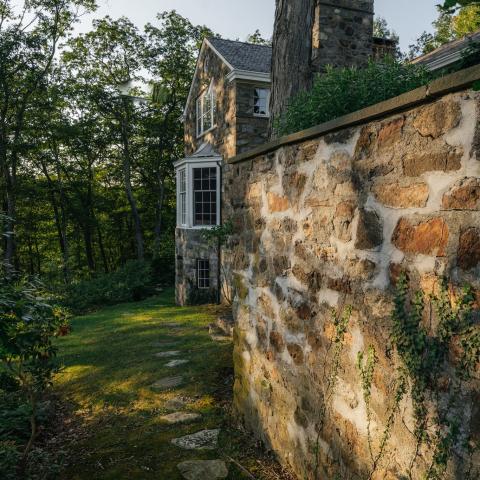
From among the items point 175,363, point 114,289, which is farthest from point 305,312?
point 114,289

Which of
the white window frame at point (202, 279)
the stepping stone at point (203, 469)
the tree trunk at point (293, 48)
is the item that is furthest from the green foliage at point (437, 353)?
the white window frame at point (202, 279)

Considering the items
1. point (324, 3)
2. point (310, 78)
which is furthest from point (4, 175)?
point (310, 78)

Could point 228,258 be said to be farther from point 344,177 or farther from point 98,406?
point 344,177

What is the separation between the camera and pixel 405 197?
6.07ft

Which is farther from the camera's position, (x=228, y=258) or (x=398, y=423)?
(x=228, y=258)

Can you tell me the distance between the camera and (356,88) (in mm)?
2850

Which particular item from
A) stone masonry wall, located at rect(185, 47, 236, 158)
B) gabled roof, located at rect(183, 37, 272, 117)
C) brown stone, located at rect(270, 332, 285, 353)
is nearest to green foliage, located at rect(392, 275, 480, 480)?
brown stone, located at rect(270, 332, 285, 353)

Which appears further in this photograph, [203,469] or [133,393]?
[133,393]

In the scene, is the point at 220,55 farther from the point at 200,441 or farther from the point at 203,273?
the point at 200,441

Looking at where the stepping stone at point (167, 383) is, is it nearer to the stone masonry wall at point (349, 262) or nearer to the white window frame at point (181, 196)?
the stone masonry wall at point (349, 262)

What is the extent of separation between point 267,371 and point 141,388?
2.22 metres

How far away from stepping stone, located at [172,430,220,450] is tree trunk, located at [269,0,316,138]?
3.92m

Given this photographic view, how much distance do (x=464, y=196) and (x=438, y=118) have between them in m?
0.34

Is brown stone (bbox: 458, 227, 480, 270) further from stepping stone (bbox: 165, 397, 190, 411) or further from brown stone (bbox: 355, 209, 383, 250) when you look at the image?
stepping stone (bbox: 165, 397, 190, 411)
